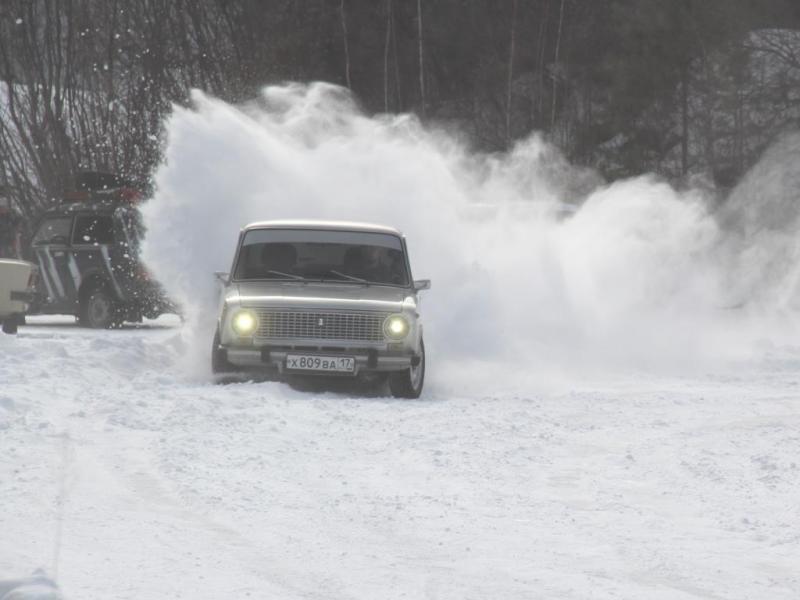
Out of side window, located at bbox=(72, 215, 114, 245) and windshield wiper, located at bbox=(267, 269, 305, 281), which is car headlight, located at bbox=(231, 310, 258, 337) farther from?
side window, located at bbox=(72, 215, 114, 245)

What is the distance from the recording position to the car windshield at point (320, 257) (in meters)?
13.2

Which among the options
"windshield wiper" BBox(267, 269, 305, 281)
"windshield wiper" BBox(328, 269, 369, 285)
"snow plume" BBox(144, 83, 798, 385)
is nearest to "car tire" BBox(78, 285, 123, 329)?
"snow plume" BBox(144, 83, 798, 385)

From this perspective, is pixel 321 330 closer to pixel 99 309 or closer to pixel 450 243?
pixel 450 243

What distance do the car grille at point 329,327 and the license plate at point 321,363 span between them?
6.7 inches

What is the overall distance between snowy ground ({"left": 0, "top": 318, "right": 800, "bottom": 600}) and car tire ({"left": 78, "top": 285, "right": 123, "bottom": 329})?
950 cm

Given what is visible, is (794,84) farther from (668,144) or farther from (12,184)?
(12,184)

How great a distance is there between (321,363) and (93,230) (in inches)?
419

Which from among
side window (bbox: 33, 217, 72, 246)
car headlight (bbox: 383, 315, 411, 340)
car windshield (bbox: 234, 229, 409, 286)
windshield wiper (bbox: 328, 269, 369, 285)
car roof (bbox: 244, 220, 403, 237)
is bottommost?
car headlight (bbox: 383, 315, 411, 340)

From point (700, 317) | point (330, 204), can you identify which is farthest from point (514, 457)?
point (700, 317)

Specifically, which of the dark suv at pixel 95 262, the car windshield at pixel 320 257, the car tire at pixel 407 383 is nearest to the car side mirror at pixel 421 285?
the car windshield at pixel 320 257

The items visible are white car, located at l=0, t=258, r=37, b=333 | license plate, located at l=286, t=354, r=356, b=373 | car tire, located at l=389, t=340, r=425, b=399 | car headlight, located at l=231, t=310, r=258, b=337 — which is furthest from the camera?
white car, located at l=0, t=258, r=37, b=333

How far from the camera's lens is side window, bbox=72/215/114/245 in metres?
21.8

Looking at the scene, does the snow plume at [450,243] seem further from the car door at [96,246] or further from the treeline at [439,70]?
the treeline at [439,70]

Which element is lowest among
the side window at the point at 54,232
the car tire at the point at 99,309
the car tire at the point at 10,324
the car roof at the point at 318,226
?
the car tire at the point at 99,309
